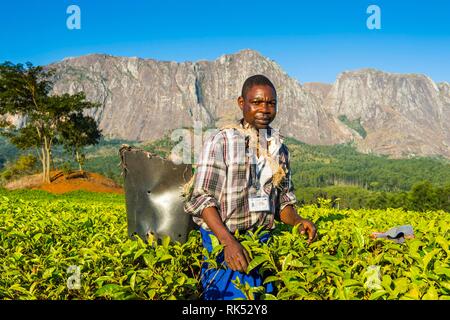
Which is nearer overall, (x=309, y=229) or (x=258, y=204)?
(x=258, y=204)

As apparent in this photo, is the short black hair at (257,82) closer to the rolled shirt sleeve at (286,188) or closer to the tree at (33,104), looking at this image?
the rolled shirt sleeve at (286,188)

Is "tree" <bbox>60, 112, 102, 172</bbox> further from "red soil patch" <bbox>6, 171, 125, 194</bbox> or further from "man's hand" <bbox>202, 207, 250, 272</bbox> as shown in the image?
"man's hand" <bbox>202, 207, 250, 272</bbox>

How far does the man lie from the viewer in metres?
2.66

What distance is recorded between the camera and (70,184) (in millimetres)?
34875

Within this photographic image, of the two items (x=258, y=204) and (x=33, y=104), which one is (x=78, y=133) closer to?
(x=33, y=104)

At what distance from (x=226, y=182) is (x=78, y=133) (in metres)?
41.0

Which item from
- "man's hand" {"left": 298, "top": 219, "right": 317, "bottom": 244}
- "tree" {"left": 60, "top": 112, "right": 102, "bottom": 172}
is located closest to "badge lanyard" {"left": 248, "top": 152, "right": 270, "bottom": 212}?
"man's hand" {"left": 298, "top": 219, "right": 317, "bottom": 244}

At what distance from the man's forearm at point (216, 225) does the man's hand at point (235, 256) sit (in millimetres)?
29

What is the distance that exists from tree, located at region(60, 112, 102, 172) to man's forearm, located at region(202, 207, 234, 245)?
38.4 m

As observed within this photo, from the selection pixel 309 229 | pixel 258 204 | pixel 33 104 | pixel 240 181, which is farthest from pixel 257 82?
pixel 33 104

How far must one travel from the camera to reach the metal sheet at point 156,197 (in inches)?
137

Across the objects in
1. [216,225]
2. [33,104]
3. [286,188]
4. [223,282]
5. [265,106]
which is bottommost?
[223,282]
